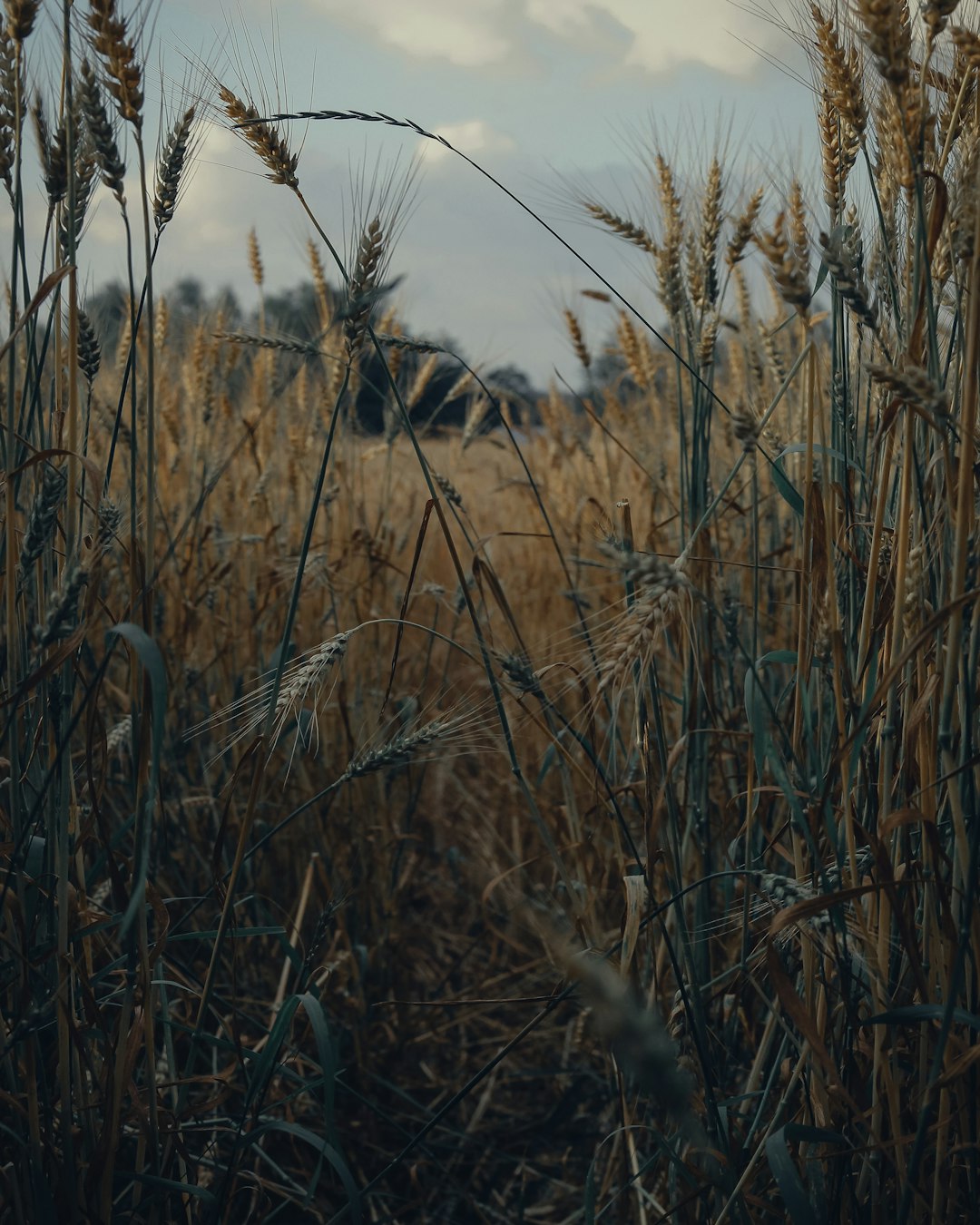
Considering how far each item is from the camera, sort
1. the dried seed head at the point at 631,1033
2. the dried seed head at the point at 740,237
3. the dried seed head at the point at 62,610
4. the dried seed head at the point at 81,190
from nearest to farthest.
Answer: the dried seed head at the point at 631,1033 → the dried seed head at the point at 62,610 → the dried seed head at the point at 81,190 → the dried seed head at the point at 740,237

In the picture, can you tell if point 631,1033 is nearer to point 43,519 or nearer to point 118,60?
point 43,519

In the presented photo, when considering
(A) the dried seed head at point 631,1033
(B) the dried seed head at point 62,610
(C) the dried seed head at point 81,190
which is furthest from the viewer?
(C) the dried seed head at point 81,190

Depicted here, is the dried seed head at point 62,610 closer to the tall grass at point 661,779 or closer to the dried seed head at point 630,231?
the tall grass at point 661,779

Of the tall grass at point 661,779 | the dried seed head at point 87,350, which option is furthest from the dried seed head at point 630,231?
the dried seed head at point 87,350

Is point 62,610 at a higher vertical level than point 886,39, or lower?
lower

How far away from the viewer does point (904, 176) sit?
2.71ft

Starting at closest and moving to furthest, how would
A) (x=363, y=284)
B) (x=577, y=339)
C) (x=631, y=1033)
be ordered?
(x=631, y=1033) < (x=363, y=284) < (x=577, y=339)

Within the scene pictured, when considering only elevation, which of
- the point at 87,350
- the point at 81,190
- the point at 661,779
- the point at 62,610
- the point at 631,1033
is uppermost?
the point at 81,190

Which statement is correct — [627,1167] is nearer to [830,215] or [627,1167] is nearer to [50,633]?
[50,633]

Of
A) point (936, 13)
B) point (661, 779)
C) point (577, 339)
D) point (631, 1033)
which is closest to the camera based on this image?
point (631, 1033)

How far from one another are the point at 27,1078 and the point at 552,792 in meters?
1.75

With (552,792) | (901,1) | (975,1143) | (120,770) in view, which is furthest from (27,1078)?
(552,792)

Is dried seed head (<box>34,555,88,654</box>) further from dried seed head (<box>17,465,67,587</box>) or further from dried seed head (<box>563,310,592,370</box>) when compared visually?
dried seed head (<box>563,310,592,370</box>)

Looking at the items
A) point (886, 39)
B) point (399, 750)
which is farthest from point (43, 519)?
point (886, 39)
